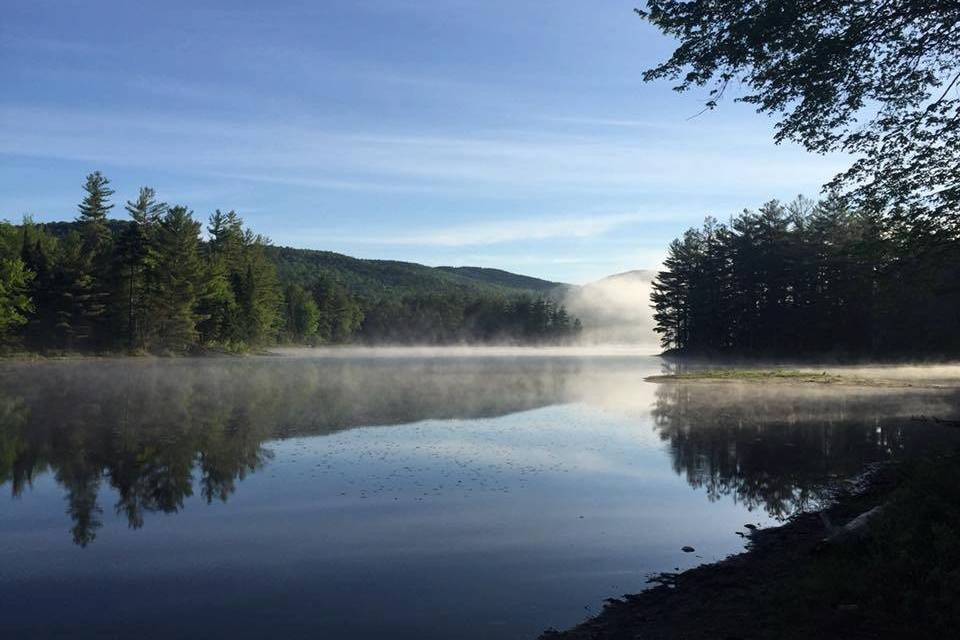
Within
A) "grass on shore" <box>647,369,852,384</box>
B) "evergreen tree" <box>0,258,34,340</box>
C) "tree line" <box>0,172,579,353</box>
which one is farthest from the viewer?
"tree line" <box>0,172,579,353</box>

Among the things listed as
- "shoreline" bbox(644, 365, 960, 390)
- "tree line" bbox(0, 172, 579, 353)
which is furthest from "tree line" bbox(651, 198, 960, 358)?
"tree line" bbox(0, 172, 579, 353)

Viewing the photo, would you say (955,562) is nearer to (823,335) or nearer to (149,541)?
(149,541)

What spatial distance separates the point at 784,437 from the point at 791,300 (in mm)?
65816

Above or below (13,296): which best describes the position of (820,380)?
below

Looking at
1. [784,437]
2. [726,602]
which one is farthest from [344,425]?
[726,602]

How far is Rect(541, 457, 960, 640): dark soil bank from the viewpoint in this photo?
7.14 meters

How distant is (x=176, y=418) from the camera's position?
26.2m

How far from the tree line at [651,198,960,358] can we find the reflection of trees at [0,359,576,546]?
34.2 metres

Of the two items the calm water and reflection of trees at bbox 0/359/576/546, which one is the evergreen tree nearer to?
reflection of trees at bbox 0/359/576/546

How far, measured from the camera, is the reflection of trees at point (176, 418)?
1547cm

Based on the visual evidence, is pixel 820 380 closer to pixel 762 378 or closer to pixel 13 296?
pixel 762 378

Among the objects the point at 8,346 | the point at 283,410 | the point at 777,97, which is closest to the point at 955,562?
the point at 777,97

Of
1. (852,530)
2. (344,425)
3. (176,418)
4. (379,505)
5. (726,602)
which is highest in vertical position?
(852,530)

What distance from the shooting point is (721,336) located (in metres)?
91.4
